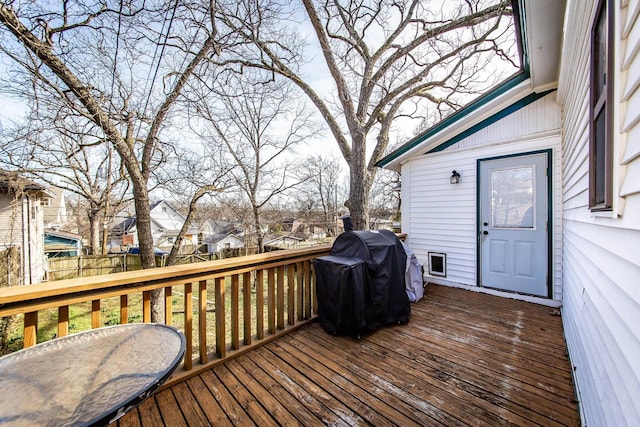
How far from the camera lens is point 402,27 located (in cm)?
553

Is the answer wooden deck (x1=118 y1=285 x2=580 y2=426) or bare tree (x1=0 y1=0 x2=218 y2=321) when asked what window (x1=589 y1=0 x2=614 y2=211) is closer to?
wooden deck (x1=118 y1=285 x2=580 y2=426)

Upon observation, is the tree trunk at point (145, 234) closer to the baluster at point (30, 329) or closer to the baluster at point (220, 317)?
the baluster at point (220, 317)

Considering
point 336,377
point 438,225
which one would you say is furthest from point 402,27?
point 336,377

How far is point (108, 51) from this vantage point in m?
3.98

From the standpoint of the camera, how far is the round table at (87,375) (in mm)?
777

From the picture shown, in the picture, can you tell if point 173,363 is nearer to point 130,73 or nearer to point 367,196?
point 367,196

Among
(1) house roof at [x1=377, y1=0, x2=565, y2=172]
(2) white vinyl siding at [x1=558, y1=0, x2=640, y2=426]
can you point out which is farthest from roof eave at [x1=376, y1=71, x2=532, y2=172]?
(2) white vinyl siding at [x1=558, y1=0, x2=640, y2=426]

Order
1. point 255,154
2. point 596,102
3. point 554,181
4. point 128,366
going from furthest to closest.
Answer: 1. point 255,154
2. point 554,181
3. point 596,102
4. point 128,366

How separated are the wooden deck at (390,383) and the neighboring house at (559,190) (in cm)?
27

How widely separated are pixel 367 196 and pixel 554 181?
2.89 metres

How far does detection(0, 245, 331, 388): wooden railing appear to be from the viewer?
Result: 1397 mm

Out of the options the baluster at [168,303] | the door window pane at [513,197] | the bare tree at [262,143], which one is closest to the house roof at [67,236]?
the bare tree at [262,143]

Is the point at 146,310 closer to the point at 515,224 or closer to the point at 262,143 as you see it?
the point at 515,224

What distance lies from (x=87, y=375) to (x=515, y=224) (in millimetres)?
4671
